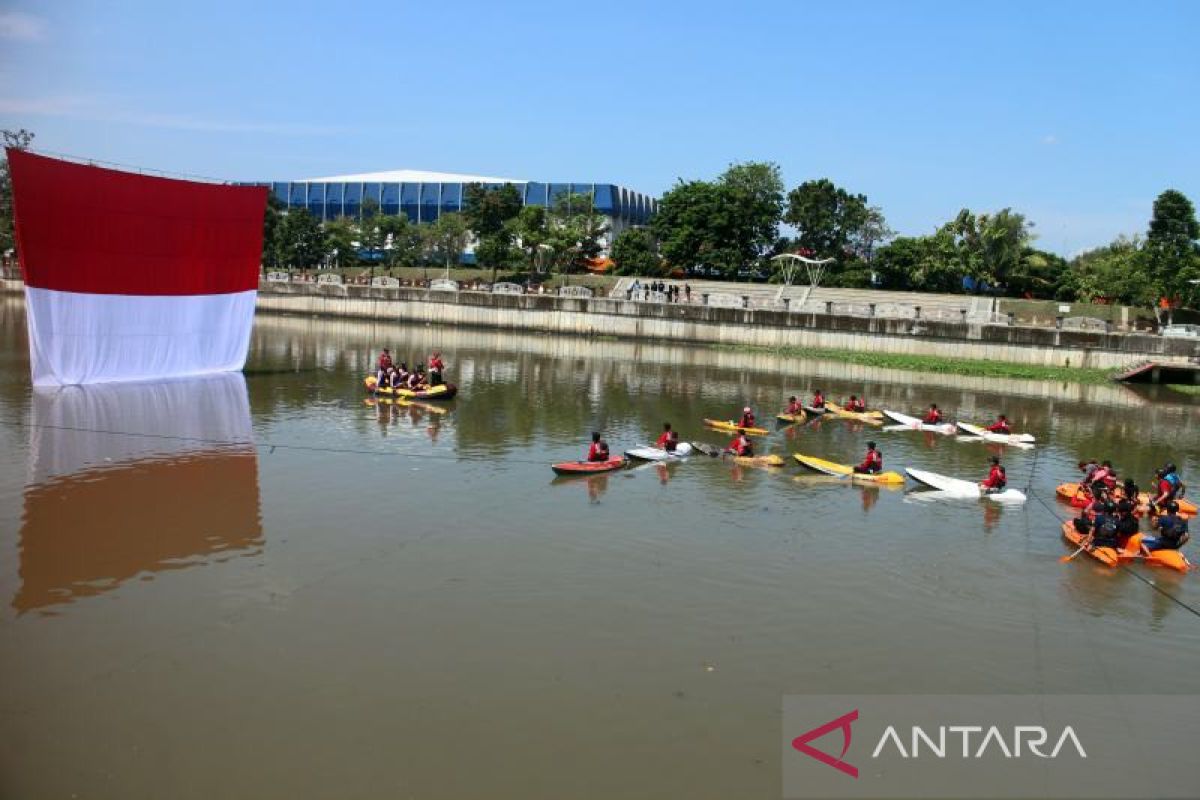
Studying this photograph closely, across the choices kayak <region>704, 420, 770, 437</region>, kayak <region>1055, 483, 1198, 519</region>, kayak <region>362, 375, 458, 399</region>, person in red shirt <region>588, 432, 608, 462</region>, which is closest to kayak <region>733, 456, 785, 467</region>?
kayak <region>704, 420, 770, 437</region>

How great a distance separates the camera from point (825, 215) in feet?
266

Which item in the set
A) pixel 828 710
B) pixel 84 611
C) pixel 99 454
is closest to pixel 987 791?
pixel 828 710

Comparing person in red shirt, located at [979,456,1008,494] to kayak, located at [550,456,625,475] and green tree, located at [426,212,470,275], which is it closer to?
kayak, located at [550,456,625,475]

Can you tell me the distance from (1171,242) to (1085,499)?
A: 53053 millimetres

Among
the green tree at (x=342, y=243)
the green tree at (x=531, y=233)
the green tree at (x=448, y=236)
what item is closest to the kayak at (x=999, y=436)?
the green tree at (x=531, y=233)

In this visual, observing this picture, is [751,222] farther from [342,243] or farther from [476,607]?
[476,607]

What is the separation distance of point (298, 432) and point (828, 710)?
1959 cm

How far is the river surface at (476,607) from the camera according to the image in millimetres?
10250

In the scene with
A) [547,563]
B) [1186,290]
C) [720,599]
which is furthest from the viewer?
[1186,290]

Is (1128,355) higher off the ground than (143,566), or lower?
higher

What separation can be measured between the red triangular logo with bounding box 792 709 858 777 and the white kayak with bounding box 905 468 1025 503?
12.8 metres

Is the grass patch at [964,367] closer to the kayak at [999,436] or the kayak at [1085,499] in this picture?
the kayak at [999,436]

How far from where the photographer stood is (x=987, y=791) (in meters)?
10.1

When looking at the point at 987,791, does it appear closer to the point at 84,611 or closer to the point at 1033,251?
the point at 84,611
